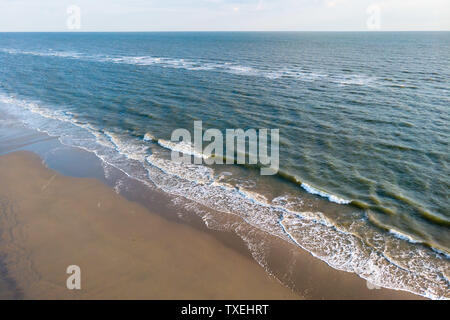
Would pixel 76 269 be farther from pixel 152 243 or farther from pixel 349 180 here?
pixel 349 180

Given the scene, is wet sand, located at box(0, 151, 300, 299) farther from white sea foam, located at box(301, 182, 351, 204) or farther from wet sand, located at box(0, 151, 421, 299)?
white sea foam, located at box(301, 182, 351, 204)

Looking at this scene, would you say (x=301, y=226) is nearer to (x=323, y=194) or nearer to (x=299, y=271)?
(x=299, y=271)

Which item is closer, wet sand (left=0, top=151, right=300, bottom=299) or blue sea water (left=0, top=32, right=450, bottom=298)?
wet sand (left=0, top=151, right=300, bottom=299)

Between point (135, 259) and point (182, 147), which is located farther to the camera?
point (182, 147)

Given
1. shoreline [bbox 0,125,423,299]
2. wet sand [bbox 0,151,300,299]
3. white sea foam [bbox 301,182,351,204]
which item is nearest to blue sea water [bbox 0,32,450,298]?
white sea foam [bbox 301,182,351,204]

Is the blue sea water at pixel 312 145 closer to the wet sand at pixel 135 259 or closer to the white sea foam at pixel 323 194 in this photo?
the white sea foam at pixel 323 194

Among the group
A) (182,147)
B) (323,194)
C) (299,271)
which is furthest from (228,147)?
(299,271)
